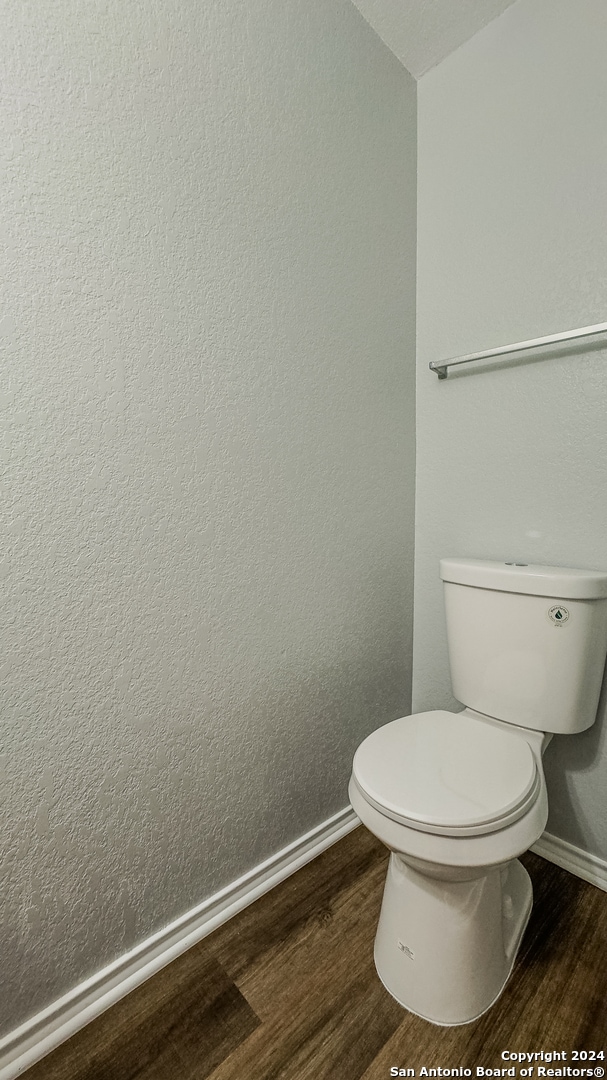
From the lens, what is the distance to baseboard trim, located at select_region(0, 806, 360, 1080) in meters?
0.87

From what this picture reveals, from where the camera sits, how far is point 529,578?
115 cm

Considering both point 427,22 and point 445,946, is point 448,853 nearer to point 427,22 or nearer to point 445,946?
point 445,946

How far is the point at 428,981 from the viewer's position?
3.09ft

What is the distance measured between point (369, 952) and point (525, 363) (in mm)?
1393

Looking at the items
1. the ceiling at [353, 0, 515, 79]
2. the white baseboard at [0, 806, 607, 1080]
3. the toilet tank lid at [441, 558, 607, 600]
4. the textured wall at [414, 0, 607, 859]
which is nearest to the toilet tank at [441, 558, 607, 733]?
the toilet tank lid at [441, 558, 607, 600]

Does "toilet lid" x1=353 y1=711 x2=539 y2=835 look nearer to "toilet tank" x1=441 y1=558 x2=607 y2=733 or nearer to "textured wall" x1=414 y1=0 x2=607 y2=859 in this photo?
"toilet tank" x1=441 y1=558 x2=607 y2=733

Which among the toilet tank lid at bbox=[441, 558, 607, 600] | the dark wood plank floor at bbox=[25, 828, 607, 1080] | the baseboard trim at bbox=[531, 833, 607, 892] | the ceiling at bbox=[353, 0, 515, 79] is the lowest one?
the dark wood plank floor at bbox=[25, 828, 607, 1080]

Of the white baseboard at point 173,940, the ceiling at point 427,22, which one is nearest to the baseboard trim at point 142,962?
the white baseboard at point 173,940

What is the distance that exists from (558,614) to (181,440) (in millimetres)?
890

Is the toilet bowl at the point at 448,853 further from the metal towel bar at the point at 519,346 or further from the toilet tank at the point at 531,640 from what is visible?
the metal towel bar at the point at 519,346

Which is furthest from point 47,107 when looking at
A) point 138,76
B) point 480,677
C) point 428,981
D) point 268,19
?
point 428,981

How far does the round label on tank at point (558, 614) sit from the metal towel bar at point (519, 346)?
0.60 meters

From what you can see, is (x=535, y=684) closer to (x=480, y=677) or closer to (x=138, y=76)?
(x=480, y=677)

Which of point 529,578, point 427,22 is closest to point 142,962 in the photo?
point 529,578
